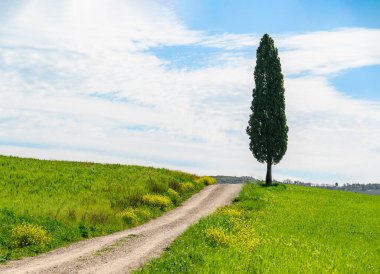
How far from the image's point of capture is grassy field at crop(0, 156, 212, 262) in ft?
76.3

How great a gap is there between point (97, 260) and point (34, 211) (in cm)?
1001

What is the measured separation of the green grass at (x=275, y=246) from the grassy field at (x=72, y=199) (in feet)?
21.0

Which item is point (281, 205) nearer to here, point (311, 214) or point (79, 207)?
point (311, 214)

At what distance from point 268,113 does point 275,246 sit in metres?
43.0

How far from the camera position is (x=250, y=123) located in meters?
62.2

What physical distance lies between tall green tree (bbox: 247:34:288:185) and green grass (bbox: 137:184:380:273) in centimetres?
2548

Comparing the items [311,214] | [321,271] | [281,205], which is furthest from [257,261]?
[281,205]

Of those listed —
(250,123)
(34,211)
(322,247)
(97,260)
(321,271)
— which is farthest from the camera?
(250,123)

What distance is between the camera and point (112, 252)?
68.1 feet

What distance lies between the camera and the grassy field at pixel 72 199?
23.2 metres

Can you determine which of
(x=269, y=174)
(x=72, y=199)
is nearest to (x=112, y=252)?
(x=72, y=199)

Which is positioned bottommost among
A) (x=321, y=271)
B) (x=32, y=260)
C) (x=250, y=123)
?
(x=32, y=260)

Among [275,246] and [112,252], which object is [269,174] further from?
[112,252]

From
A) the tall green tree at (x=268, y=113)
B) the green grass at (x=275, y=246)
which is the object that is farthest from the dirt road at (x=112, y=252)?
the tall green tree at (x=268, y=113)
